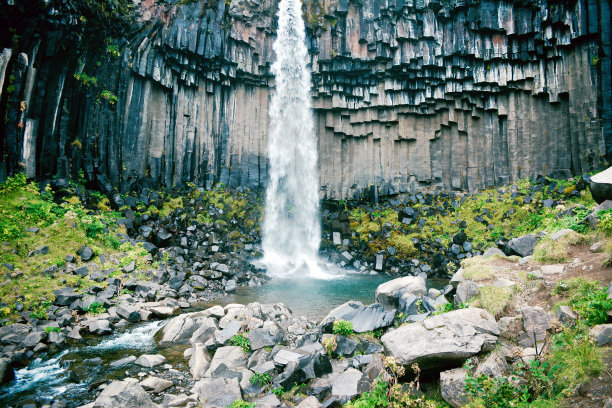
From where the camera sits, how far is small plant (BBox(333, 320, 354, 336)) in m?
7.40

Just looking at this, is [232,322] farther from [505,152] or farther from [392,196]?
[505,152]

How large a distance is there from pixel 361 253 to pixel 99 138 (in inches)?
599

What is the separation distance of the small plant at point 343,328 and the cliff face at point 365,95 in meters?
14.6

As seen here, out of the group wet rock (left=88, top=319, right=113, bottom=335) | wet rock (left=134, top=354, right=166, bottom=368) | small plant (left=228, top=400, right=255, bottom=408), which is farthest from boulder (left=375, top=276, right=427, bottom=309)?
wet rock (left=88, top=319, right=113, bottom=335)

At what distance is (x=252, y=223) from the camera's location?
2089 centimetres

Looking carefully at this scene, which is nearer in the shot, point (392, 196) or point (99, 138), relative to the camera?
point (99, 138)

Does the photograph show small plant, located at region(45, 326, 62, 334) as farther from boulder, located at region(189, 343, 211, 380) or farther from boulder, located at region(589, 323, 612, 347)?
boulder, located at region(589, 323, 612, 347)

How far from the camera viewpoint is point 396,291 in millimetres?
9000

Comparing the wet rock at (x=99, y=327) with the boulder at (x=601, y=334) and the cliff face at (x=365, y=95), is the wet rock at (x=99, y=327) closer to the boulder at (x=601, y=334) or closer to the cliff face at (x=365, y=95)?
the cliff face at (x=365, y=95)

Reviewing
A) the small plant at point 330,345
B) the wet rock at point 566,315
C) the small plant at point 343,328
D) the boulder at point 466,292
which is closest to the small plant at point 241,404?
the small plant at point 330,345

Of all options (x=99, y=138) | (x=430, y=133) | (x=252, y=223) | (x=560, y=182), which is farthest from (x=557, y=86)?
Result: (x=99, y=138)

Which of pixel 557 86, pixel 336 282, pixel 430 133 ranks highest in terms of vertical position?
pixel 557 86

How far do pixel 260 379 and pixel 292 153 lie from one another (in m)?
19.2

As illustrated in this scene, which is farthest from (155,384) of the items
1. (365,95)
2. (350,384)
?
(365,95)
